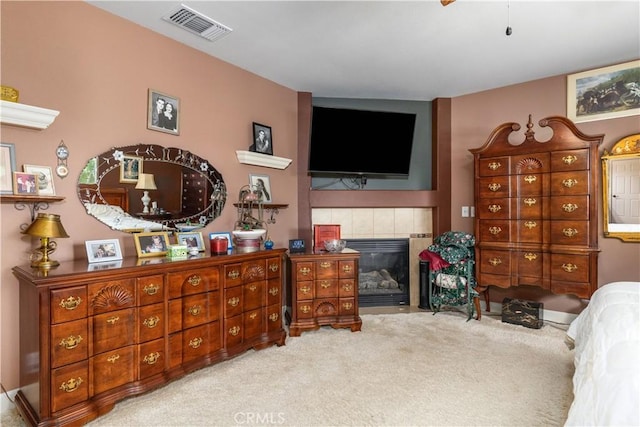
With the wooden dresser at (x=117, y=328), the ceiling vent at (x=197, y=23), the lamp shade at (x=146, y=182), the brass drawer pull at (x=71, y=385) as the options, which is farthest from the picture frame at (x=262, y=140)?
the brass drawer pull at (x=71, y=385)

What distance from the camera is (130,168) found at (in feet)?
8.14

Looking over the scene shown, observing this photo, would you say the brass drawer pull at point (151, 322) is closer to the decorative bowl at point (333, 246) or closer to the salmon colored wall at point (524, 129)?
the decorative bowl at point (333, 246)

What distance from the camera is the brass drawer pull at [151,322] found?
6.64 ft

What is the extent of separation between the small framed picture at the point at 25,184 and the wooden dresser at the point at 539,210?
3701 millimetres

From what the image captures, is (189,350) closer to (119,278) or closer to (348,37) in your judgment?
(119,278)

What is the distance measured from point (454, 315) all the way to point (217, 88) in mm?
3397

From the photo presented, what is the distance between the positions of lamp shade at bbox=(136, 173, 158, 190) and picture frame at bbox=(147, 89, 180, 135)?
0.38 m

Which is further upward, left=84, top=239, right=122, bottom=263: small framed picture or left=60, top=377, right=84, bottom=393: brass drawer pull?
left=84, top=239, right=122, bottom=263: small framed picture

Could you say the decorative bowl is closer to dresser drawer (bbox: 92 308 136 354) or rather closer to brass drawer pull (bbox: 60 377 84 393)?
dresser drawer (bbox: 92 308 136 354)

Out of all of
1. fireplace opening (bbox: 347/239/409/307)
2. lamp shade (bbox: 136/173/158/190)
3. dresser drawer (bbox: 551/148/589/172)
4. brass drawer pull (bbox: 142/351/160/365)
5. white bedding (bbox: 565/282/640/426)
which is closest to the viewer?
white bedding (bbox: 565/282/640/426)

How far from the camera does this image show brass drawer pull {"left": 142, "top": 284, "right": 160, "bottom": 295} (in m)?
2.02

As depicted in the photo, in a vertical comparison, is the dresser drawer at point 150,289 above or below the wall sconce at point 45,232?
below

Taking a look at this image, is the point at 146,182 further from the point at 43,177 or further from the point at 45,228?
the point at 45,228

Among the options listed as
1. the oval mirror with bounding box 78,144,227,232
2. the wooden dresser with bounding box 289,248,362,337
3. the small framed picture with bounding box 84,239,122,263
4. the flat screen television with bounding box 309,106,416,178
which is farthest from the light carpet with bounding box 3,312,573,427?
the flat screen television with bounding box 309,106,416,178
